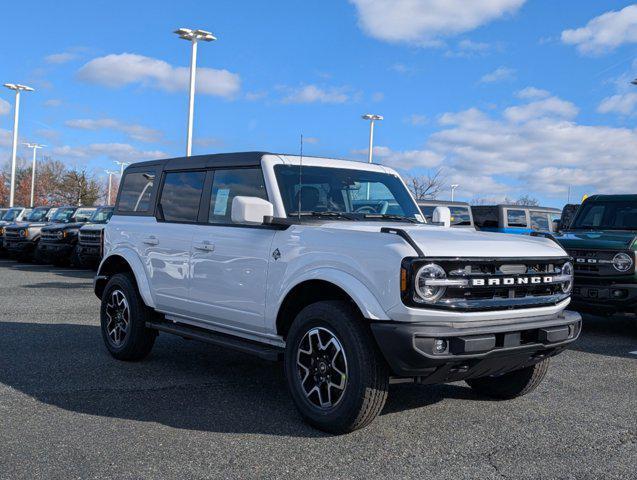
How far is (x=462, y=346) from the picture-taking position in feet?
13.7

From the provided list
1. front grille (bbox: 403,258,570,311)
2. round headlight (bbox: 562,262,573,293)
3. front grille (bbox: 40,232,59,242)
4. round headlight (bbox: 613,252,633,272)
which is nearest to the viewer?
front grille (bbox: 403,258,570,311)

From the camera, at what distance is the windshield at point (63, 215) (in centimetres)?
2187

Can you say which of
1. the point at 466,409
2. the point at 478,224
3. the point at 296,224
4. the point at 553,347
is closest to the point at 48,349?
the point at 296,224

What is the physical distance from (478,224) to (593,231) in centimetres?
764

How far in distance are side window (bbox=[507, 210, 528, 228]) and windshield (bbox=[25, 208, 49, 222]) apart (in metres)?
15.7

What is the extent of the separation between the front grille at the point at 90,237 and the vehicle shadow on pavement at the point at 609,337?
38.5 feet

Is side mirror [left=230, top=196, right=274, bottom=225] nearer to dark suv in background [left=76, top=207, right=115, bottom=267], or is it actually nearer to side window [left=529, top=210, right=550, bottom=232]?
dark suv in background [left=76, top=207, right=115, bottom=267]

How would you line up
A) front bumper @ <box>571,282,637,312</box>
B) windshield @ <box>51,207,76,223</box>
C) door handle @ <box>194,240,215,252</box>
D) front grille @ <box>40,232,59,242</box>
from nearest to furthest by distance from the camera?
1. door handle @ <box>194,240,215,252</box>
2. front bumper @ <box>571,282,637,312</box>
3. front grille @ <box>40,232,59,242</box>
4. windshield @ <box>51,207,76,223</box>

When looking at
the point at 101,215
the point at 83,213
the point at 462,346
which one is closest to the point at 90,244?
the point at 101,215

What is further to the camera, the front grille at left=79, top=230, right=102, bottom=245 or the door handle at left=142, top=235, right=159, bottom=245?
the front grille at left=79, top=230, right=102, bottom=245

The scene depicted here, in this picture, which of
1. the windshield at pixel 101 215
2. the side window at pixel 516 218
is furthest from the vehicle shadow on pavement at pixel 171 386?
the windshield at pixel 101 215

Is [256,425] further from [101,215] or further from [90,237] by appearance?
[101,215]

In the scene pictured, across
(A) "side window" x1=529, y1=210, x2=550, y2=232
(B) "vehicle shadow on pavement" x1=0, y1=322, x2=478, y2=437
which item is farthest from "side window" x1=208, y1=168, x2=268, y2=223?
(A) "side window" x1=529, y1=210, x2=550, y2=232

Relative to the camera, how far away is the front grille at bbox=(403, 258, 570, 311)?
421 centimetres
